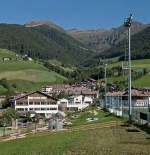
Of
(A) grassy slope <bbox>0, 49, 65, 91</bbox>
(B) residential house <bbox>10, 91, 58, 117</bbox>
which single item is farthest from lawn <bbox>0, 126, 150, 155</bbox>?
(A) grassy slope <bbox>0, 49, 65, 91</bbox>

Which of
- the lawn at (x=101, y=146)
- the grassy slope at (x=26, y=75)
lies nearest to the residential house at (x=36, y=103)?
the lawn at (x=101, y=146)

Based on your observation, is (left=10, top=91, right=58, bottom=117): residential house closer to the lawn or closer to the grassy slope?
the lawn

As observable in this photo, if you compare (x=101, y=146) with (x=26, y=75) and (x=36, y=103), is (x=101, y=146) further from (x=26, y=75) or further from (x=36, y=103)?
(x=26, y=75)

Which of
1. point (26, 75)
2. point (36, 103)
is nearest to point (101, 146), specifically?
point (36, 103)

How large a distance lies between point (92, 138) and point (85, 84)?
135m

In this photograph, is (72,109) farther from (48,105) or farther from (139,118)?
(139,118)

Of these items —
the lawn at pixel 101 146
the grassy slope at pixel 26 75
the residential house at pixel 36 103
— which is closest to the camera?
the lawn at pixel 101 146

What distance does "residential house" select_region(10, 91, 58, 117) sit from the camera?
79494 mm

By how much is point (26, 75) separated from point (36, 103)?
294 ft

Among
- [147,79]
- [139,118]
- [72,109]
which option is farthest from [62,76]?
[139,118]

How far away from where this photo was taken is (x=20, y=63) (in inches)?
7682

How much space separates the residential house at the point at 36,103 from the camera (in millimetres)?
79494

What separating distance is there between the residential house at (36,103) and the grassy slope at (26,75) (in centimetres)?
6613

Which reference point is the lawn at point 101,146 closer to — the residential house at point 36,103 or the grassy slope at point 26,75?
the residential house at point 36,103
